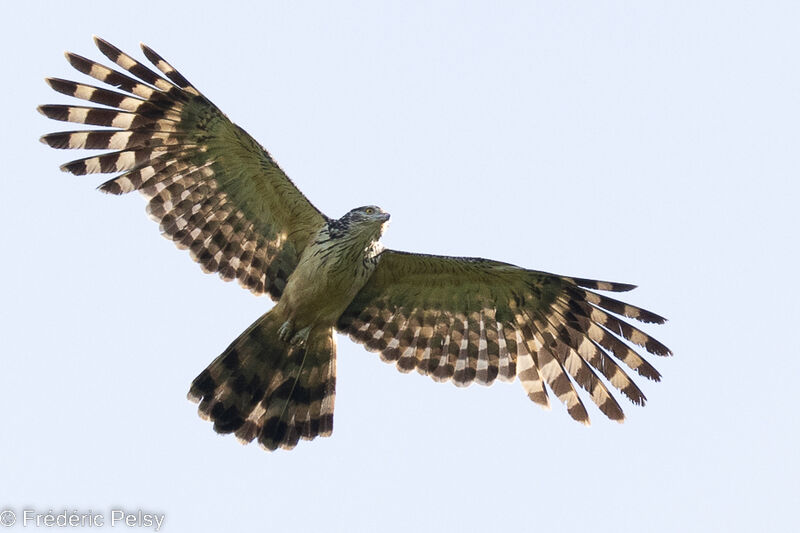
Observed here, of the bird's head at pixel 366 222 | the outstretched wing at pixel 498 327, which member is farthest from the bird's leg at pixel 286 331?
the bird's head at pixel 366 222

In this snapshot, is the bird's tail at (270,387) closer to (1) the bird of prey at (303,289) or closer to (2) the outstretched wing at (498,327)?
(1) the bird of prey at (303,289)

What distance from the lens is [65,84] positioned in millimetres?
12562

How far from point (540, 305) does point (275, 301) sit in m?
3.03

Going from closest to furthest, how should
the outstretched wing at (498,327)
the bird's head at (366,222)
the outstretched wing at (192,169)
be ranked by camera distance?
1. the outstretched wing at (192,169)
2. the bird's head at (366,222)
3. the outstretched wing at (498,327)

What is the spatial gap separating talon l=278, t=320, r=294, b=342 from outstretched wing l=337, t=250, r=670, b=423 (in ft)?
2.95

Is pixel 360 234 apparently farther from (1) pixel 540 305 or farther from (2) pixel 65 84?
(2) pixel 65 84

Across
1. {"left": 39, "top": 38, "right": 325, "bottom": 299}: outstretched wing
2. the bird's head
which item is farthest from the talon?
the bird's head

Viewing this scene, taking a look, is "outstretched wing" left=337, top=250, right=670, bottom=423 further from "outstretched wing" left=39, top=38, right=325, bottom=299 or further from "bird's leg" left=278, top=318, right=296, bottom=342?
"outstretched wing" left=39, top=38, right=325, bottom=299

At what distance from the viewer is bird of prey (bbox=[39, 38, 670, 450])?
12992 mm

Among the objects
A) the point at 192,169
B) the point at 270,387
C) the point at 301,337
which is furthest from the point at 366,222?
the point at 270,387

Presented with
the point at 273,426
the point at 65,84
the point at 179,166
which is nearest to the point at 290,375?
the point at 273,426

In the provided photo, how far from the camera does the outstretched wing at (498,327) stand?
13.3 metres

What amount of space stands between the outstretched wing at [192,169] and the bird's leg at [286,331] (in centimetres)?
50

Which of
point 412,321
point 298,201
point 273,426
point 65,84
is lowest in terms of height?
point 273,426
